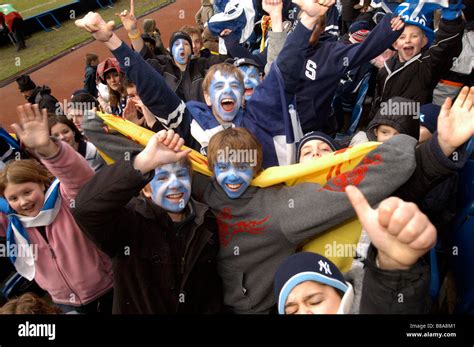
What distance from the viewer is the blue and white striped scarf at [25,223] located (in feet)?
7.55

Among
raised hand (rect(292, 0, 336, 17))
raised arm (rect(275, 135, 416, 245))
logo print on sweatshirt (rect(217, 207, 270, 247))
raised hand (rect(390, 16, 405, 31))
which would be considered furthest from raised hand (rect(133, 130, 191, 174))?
raised hand (rect(390, 16, 405, 31))

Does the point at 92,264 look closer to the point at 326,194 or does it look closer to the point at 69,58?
the point at 326,194

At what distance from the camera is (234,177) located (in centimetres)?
220

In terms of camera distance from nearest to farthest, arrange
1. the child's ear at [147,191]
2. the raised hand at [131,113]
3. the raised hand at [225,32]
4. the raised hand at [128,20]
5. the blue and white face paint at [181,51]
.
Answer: the child's ear at [147,191]
the raised hand at [131,113]
the raised hand at [128,20]
the raised hand at [225,32]
the blue and white face paint at [181,51]

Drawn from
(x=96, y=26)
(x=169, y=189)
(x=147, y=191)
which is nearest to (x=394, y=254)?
(x=169, y=189)

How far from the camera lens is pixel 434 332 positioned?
5.13 ft

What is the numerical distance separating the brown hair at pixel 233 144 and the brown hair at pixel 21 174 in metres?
1.00

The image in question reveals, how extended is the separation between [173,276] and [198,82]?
2842mm

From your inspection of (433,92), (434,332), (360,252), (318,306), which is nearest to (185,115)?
(360,252)

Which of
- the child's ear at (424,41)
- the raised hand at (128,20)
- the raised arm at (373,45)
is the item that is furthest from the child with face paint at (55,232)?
the child's ear at (424,41)

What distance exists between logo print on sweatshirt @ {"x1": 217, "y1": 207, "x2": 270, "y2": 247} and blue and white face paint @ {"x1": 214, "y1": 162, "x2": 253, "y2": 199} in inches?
4.1

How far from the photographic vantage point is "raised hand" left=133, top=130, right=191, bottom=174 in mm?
1823

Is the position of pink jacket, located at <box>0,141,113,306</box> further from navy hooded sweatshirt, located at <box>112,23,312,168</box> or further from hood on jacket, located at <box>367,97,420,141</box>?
hood on jacket, located at <box>367,97,420,141</box>

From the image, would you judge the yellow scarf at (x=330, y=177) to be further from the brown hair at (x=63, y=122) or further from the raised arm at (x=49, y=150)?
the brown hair at (x=63, y=122)
